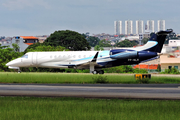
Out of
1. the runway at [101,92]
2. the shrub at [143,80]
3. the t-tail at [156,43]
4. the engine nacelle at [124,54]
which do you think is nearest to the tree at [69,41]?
the t-tail at [156,43]

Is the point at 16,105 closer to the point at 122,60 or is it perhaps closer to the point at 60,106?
the point at 60,106

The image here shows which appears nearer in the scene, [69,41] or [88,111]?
[88,111]

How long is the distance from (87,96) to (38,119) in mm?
6854

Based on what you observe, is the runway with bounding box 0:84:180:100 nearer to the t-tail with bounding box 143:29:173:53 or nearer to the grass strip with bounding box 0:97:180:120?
the grass strip with bounding box 0:97:180:120

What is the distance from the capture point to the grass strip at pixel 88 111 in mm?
12383

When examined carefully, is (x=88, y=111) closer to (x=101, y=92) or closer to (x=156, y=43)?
(x=101, y=92)

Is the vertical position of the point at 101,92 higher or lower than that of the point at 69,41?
lower

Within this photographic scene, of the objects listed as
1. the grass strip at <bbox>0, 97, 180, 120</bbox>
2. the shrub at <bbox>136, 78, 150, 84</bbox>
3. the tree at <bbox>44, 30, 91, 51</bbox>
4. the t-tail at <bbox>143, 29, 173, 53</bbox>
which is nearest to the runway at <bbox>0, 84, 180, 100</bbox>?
the grass strip at <bbox>0, 97, 180, 120</bbox>

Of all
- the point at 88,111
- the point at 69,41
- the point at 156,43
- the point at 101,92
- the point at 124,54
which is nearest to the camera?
the point at 88,111

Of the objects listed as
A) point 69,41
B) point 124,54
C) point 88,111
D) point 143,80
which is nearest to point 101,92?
point 88,111

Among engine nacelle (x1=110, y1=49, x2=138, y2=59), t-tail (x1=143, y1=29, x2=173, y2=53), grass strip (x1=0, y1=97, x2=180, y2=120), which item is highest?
t-tail (x1=143, y1=29, x2=173, y2=53)

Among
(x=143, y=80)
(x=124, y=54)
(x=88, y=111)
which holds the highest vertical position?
(x=124, y=54)

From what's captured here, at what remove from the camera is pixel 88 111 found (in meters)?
A: 13.6

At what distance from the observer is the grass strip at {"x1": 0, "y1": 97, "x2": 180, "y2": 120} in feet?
40.6
